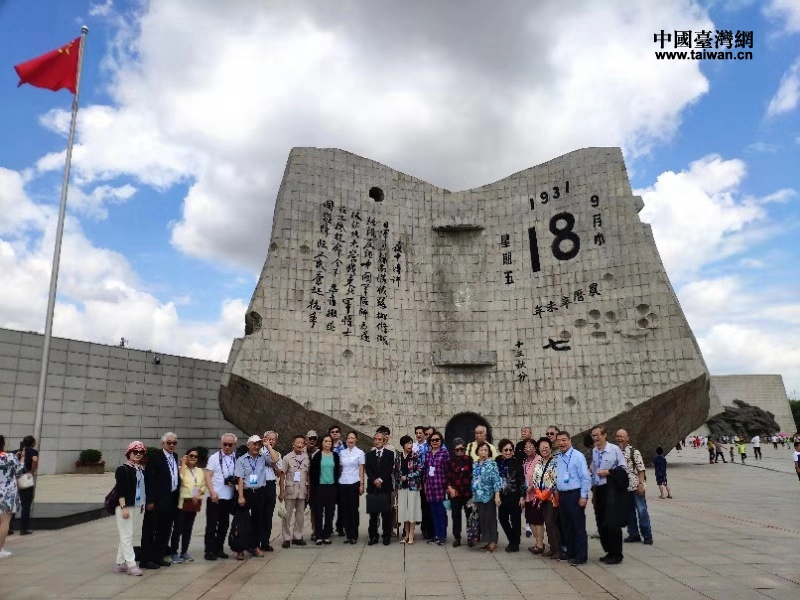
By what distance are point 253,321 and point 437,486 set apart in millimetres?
11377

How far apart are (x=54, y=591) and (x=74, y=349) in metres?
19.0

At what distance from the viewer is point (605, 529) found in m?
7.44

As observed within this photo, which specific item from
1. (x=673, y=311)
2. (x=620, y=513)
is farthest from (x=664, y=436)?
(x=620, y=513)

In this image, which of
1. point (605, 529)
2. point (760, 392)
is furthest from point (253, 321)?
point (760, 392)

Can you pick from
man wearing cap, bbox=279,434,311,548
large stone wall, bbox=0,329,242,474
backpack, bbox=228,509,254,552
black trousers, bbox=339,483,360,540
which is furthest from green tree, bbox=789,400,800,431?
backpack, bbox=228,509,254,552

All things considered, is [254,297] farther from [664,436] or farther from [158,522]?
[664,436]

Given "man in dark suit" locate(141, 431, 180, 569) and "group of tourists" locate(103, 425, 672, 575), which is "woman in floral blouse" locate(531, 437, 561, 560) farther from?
"man in dark suit" locate(141, 431, 180, 569)

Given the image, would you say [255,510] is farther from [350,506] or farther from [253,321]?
[253,321]

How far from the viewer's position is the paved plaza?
5.93 m

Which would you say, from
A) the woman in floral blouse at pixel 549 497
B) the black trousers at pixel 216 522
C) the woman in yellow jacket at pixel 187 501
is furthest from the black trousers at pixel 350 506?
the woman in floral blouse at pixel 549 497

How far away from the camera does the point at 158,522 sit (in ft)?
23.7

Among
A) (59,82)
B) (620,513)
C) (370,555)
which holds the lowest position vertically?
(370,555)

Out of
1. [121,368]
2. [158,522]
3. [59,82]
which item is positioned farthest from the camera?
[121,368]

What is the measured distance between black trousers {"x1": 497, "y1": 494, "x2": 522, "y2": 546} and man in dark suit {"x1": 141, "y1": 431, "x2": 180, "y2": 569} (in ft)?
14.6
